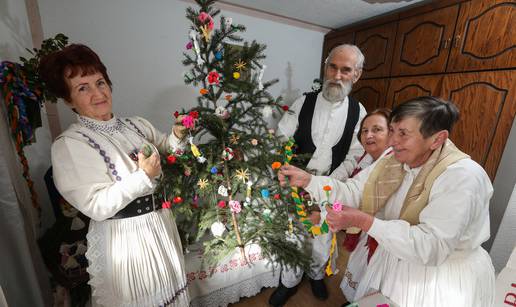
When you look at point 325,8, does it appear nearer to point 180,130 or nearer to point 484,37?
point 484,37

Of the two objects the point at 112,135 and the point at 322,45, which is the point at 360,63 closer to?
the point at 322,45

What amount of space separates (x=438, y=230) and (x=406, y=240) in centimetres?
11

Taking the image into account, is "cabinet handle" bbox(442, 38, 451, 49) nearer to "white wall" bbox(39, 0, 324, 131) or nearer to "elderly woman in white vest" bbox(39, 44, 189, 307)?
"white wall" bbox(39, 0, 324, 131)

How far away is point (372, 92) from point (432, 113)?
66.1 inches

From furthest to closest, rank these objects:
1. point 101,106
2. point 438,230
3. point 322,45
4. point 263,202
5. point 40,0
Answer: point 322,45 < point 40,0 < point 263,202 < point 101,106 < point 438,230

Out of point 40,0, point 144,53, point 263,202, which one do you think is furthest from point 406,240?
point 40,0

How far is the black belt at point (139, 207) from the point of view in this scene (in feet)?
3.00

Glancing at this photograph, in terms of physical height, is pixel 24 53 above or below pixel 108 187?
above

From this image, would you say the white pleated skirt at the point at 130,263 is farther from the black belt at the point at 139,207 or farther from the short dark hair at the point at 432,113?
the short dark hair at the point at 432,113

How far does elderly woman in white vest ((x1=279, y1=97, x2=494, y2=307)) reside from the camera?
745mm

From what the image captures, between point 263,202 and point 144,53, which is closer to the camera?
point 263,202

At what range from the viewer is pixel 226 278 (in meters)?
1.44

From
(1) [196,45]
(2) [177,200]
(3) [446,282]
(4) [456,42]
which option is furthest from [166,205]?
(4) [456,42]

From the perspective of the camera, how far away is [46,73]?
2.69ft
